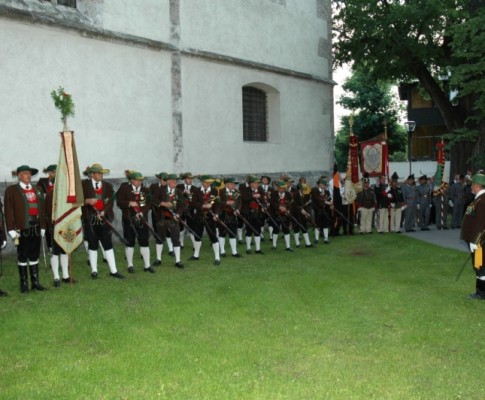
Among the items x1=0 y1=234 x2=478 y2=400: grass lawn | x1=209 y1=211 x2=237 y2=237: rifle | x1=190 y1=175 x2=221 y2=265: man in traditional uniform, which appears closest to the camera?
x1=0 y1=234 x2=478 y2=400: grass lawn

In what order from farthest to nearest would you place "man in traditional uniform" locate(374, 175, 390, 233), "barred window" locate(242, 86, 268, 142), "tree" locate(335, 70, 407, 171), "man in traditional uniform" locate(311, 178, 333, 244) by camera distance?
"tree" locate(335, 70, 407, 171) < "barred window" locate(242, 86, 268, 142) < "man in traditional uniform" locate(374, 175, 390, 233) < "man in traditional uniform" locate(311, 178, 333, 244)

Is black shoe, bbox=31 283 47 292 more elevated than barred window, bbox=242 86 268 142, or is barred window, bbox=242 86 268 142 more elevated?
barred window, bbox=242 86 268 142

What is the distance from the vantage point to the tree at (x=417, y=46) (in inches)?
858

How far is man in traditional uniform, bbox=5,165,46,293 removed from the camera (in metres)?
9.84

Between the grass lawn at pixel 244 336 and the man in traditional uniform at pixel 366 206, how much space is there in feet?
25.1

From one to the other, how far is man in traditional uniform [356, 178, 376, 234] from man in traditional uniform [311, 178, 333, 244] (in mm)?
2456

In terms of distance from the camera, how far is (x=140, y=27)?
660 inches

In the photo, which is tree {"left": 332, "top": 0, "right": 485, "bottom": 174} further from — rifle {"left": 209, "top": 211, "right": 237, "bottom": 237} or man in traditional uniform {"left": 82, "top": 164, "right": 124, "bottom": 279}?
man in traditional uniform {"left": 82, "top": 164, "right": 124, "bottom": 279}

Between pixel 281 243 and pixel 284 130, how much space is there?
6.15m

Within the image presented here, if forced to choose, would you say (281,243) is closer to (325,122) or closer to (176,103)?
(176,103)

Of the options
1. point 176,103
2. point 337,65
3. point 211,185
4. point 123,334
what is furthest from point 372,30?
point 123,334

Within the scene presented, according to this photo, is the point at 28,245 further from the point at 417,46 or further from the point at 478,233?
the point at 417,46

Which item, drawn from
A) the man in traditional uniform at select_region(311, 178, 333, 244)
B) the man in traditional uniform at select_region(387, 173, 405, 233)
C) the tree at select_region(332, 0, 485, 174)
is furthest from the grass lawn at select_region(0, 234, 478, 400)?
the tree at select_region(332, 0, 485, 174)

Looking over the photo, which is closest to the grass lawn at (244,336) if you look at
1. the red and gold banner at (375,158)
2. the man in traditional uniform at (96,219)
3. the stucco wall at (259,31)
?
the man in traditional uniform at (96,219)
